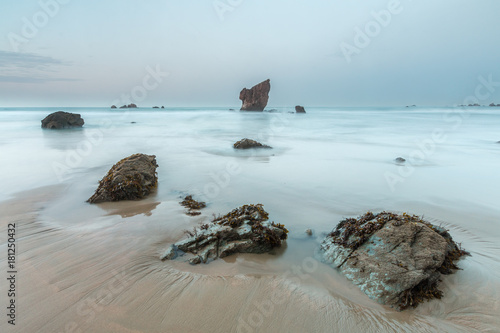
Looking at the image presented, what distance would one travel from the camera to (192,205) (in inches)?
214

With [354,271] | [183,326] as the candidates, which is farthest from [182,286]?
[354,271]

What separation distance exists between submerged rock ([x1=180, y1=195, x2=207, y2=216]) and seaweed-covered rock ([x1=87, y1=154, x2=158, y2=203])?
112 cm

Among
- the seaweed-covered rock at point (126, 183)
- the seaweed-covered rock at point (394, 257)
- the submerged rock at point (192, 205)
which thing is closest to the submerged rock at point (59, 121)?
the seaweed-covered rock at point (126, 183)

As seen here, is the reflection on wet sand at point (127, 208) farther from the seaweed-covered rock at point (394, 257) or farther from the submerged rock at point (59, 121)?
the submerged rock at point (59, 121)

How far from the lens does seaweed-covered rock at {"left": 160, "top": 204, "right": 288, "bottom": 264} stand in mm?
3605

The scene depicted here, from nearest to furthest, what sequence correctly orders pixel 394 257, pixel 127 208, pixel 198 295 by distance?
1. pixel 198 295
2. pixel 394 257
3. pixel 127 208

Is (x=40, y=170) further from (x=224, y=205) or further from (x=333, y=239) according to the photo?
(x=333, y=239)

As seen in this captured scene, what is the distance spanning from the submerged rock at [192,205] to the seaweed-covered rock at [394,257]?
8.56 feet

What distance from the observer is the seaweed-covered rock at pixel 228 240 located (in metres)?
3.61

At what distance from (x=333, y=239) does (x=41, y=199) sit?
6.43 m

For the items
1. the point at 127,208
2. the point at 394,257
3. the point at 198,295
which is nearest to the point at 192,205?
the point at 127,208

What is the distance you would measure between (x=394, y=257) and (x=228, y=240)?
2241 millimetres

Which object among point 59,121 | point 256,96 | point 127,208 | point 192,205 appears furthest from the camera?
point 256,96

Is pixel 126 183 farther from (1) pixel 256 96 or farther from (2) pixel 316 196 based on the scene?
(1) pixel 256 96
